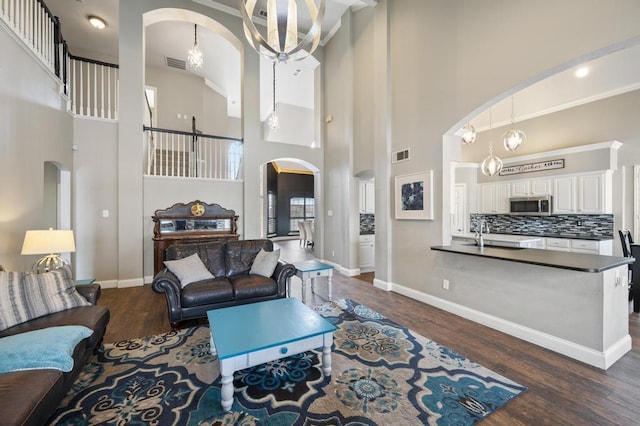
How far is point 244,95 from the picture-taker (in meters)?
5.77

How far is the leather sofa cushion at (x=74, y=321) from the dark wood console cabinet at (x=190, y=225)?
256 centimetres

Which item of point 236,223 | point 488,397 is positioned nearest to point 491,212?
point 488,397

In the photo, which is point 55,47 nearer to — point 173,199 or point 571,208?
point 173,199

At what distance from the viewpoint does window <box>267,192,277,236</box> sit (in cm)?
1272

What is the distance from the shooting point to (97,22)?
5.40 metres

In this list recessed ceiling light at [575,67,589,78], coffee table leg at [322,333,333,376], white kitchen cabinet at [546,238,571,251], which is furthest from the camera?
white kitchen cabinet at [546,238,571,251]

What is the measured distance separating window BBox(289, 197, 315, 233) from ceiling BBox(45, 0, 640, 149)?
6689mm

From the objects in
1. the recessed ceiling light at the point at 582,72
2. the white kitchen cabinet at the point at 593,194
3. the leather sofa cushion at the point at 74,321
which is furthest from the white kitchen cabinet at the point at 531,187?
the leather sofa cushion at the point at 74,321

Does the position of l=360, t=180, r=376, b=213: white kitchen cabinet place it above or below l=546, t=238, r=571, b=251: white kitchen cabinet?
above

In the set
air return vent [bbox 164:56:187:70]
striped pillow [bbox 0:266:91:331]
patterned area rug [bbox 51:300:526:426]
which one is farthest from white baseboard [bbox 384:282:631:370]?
air return vent [bbox 164:56:187:70]

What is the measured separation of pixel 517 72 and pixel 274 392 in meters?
3.97

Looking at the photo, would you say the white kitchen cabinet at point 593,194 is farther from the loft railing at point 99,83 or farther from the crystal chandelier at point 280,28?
the loft railing at point 99,83

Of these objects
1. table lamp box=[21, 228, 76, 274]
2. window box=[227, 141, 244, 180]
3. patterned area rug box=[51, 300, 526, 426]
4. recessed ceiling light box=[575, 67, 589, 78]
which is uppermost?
recessed ceiling light box=[575, 67, 589, 78]

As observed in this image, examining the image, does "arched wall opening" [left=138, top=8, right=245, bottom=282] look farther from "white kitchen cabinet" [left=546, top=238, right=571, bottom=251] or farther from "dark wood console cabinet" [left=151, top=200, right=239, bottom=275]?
"white kitchen cabinet" [left=546, top=238, right=571, bottom=251]
